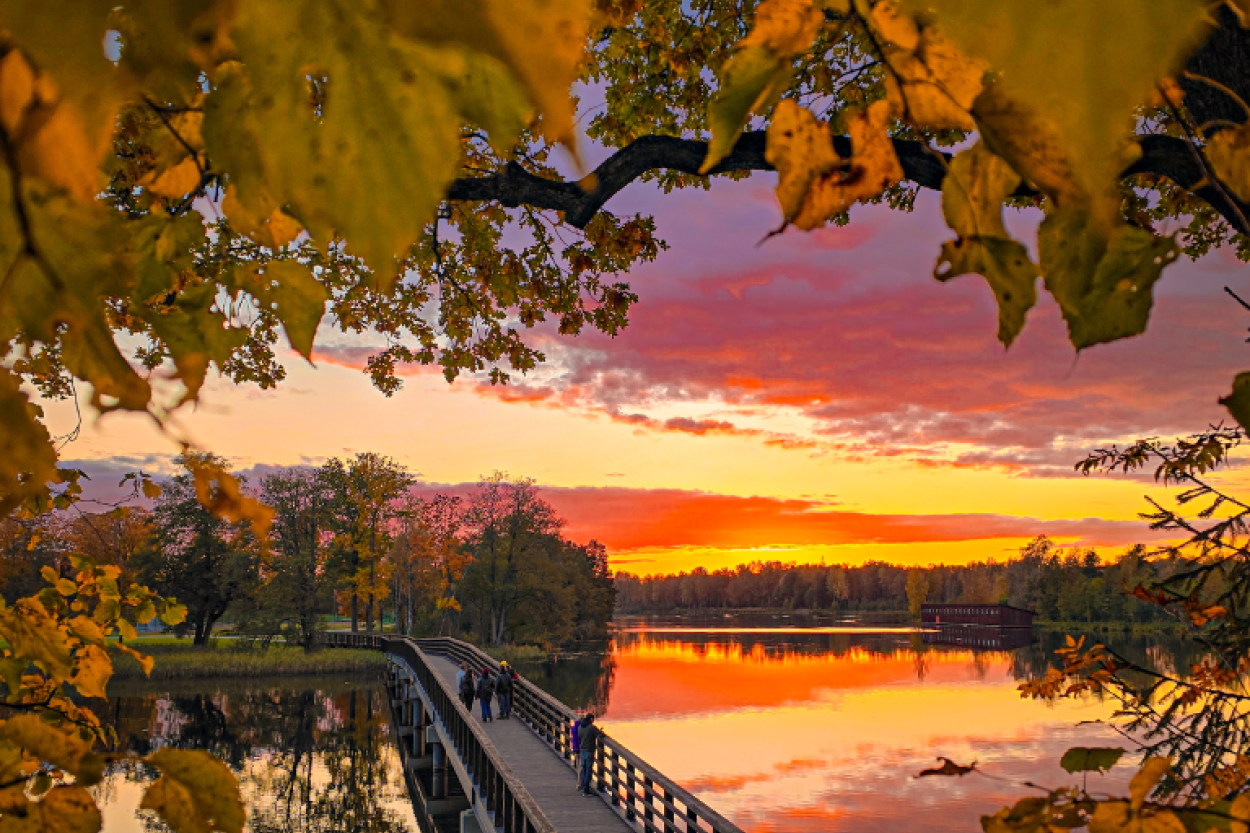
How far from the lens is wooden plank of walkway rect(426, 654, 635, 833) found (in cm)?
1334

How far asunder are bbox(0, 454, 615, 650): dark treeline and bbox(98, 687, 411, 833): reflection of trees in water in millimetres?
7836

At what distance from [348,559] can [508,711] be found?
41.3 meters

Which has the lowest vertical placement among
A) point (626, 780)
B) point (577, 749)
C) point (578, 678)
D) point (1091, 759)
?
point (578, 678)

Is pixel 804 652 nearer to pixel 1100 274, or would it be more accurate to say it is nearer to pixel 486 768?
pixel 486 768

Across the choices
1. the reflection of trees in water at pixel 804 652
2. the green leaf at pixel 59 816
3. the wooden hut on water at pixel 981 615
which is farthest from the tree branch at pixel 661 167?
the wooden hut on water at pixel 981 615

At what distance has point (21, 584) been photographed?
58.5 meters

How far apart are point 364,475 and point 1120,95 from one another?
60139 millimetres

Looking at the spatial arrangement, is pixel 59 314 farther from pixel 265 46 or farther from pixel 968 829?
pixel 968 829

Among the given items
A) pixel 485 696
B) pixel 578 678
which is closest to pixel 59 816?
pixel 485 696

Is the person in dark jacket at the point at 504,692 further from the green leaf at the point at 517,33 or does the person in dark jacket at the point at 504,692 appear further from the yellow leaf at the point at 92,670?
the green leaf at the point at 517,33

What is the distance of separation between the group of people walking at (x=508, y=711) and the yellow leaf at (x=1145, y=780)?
14222 millimetres

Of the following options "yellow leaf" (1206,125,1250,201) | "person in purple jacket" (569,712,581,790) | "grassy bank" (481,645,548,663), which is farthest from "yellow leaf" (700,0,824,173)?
"grassy bank" (481,645,548,663)

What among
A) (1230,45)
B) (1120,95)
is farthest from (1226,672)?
(1120,95)

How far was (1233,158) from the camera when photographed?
1251 millimetres
